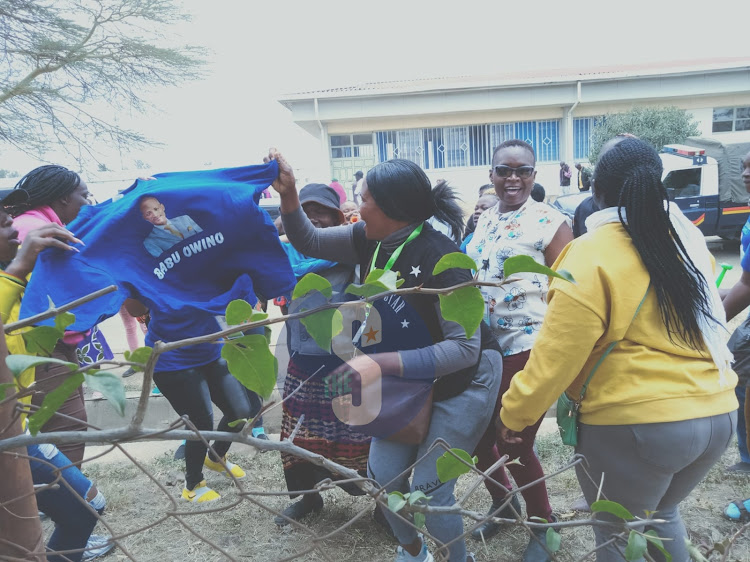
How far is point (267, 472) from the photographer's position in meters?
3.67

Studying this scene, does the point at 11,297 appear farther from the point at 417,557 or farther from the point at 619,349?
the point at 619,349

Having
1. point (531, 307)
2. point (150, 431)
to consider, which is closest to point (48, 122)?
point (531, 307)

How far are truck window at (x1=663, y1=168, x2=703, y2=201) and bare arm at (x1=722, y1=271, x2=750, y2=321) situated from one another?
1053cm

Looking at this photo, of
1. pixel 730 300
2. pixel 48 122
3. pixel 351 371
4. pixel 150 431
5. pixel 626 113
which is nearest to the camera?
pixel 150 431

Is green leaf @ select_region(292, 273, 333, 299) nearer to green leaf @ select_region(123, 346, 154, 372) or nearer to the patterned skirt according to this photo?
green leaf @ select_region(123, 346, 154, 372)

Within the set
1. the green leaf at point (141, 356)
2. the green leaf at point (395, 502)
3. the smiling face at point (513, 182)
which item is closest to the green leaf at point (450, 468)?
the green leaf at point (395, 502)

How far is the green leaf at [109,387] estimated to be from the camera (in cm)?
75

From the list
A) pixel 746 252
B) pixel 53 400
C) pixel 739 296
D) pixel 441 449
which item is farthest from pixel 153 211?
pixel 746 252

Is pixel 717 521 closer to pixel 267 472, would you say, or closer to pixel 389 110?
pixel 267 472

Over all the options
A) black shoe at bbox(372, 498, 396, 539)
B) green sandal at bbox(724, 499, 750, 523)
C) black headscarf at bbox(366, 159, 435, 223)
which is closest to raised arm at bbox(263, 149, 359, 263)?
black headscarf at bbox(366, 159, 435, 223)

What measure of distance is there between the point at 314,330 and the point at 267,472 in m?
2.93

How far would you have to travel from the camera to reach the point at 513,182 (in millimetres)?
2812

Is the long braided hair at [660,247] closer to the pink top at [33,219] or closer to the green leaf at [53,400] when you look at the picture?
the green leaf at [53,400]

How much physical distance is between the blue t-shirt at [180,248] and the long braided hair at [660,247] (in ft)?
4.43
